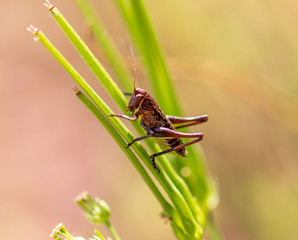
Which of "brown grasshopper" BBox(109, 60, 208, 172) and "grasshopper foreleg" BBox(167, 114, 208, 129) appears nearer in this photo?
"brown grasshopper" BBox(109, 60, 208, 172)

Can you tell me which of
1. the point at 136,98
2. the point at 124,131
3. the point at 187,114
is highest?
the point at 187,114

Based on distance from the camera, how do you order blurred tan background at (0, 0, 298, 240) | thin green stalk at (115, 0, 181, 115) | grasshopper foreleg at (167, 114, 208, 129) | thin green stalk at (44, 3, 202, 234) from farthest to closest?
1. blurred tan background at (0, 0, 298, 240)
2. grasshopper foreleg at (167, 114, 208, 129)
3. thin green stalk at (115, 0, 181, 115)
4. thin green stalk at (44, 3, 202, 234)

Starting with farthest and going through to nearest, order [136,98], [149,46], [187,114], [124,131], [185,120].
Result: 1. [187,114]
2. [185,120]
3. [136,98]
4. [149,46]
5. [124,131]

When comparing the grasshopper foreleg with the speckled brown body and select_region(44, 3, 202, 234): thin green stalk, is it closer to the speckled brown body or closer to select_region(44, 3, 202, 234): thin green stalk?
the speckled brown body

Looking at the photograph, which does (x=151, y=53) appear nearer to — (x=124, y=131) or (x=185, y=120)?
(x=185, y=120)

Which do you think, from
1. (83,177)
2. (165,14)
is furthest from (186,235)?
(83,177)

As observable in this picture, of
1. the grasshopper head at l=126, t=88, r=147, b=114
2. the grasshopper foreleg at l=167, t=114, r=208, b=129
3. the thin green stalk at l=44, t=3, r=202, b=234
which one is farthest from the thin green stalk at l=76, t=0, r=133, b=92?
the thin green stalk at l=44, t=3, r=202, b=234

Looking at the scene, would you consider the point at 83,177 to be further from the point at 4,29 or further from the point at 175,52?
the point at 4,29

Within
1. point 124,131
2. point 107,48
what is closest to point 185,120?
point 107,48
